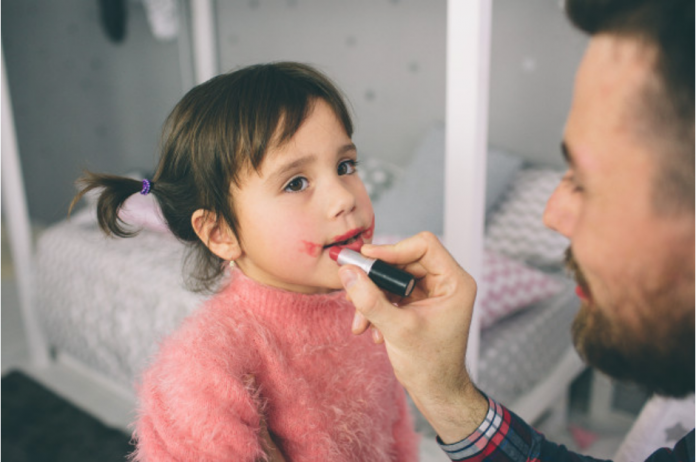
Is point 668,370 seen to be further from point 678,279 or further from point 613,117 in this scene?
point 613,117

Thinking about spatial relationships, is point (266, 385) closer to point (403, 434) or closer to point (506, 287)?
point (403, 434)

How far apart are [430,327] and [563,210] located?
19cm

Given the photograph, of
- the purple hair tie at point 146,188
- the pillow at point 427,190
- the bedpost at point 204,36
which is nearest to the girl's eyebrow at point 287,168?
the purple hair tie at point 146,188

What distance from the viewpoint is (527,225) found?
1.75 meters

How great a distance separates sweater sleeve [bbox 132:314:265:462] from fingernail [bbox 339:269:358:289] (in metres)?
0.19

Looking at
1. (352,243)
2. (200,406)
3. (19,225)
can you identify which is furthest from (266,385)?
(19,225)

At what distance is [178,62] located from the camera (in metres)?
2.28

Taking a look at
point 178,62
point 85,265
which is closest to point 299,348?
point 85,265

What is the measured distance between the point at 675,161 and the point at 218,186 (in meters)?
0.54

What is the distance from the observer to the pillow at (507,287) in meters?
1.41

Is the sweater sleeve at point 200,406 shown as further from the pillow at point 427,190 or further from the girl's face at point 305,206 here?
the pillow at point 427,190

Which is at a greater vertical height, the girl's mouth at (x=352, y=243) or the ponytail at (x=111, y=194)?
the ponytail at (x=111, y=194)

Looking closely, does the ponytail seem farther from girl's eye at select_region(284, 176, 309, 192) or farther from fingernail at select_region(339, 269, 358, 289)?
fingernail at select_region(339, 269, 358, 289)

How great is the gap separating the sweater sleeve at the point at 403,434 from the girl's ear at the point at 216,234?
13.6 inches
